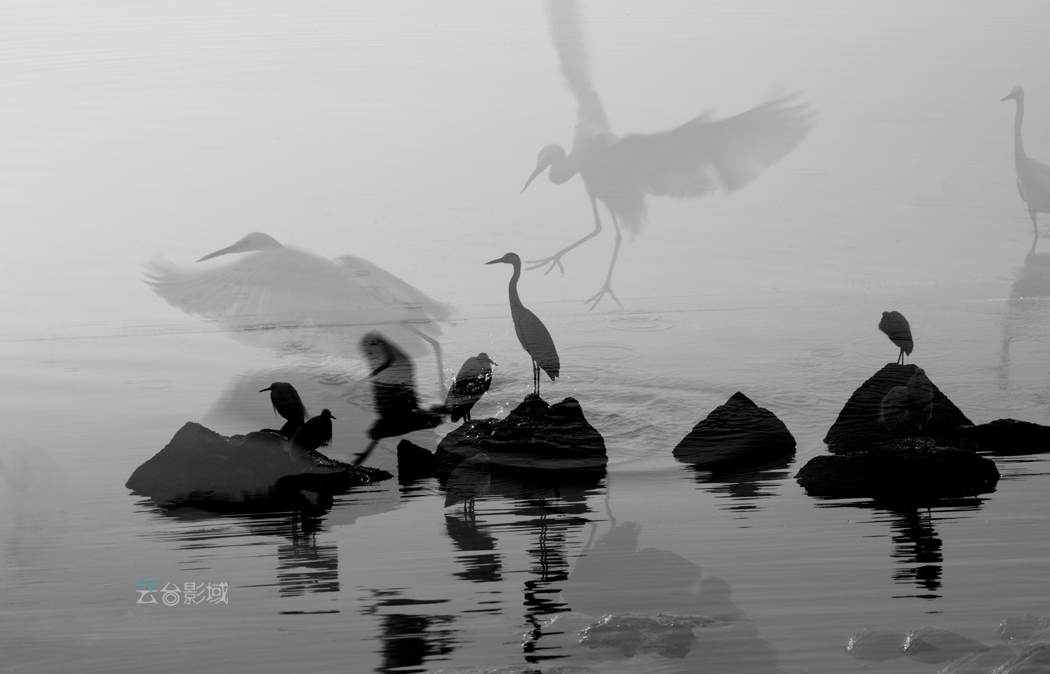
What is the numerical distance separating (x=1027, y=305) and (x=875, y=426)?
287 cm

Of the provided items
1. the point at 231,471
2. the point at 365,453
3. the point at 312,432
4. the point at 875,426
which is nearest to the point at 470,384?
the point at 365,453

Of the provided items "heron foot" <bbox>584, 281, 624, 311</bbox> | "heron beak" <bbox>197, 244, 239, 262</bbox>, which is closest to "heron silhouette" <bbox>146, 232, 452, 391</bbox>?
"heron beak" <bbox>197, 244, 239, 262</bbox>

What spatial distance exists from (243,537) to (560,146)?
3954 mm

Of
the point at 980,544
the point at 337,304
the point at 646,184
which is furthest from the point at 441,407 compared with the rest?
the point at 646,184

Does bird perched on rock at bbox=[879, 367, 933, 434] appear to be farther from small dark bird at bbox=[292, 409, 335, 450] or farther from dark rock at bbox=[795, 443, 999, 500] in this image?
small dark bird at bbox=[292, 409, 335, 450]

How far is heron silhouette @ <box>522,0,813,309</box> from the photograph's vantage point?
4.98 m

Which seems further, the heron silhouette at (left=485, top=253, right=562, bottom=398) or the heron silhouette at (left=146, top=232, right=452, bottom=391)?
the heron silhouette at (left=146, top=232, right=452, bottom=391)

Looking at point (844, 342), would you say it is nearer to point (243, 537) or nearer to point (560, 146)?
point (560, 146)

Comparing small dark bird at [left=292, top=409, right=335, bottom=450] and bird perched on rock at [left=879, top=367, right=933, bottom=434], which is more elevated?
small dark bird at [left=292, top=409, right=335, bottom=450]

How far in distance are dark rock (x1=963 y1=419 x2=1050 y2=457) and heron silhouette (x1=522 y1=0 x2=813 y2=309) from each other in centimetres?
250

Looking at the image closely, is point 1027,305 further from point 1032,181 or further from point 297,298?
point 297,298

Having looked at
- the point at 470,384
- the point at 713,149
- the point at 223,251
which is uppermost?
the point at 713,149

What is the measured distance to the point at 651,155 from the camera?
17.9ft

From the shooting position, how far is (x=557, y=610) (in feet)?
5.91
